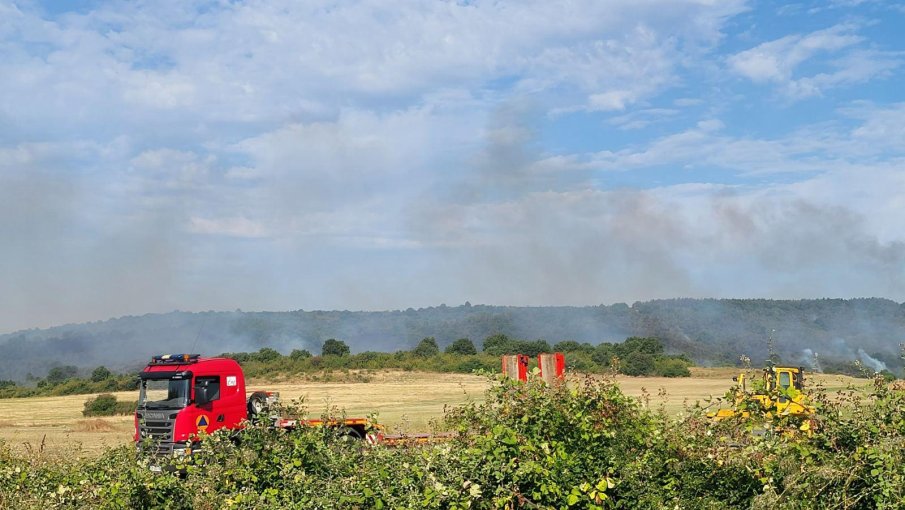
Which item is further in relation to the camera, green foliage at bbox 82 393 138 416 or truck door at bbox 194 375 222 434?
green foliage at bbox 82 393 138 416

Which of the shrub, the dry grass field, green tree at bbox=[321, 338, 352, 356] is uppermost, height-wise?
green tree at bbox=[321, 338, 352, 356]

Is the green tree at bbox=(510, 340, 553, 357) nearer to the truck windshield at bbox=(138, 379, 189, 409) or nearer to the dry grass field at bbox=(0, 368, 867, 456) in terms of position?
the dry grass field at bbox=(0, 368, 867, 456)

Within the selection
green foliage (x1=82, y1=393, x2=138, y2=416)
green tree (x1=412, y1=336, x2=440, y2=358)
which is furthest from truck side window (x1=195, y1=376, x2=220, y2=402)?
green tree (x1=412, y1=336, x2=440, y2=358)

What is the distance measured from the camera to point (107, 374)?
7575cm

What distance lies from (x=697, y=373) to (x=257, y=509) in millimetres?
64845

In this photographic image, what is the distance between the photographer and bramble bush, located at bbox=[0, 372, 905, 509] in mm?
8234

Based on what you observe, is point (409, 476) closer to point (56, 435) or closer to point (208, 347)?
point (56, 435)

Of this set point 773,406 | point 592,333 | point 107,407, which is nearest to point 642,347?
point 107,407

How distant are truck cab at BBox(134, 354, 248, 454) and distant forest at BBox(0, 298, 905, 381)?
84139 mm

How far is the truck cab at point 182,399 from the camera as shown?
1703cm

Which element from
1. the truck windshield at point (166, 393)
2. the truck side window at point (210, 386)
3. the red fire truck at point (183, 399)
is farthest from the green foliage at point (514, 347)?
the truck windshield at point (166, 393)

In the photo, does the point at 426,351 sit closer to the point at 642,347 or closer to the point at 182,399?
the point at 642,347

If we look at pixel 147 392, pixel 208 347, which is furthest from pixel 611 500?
pixel 208 347

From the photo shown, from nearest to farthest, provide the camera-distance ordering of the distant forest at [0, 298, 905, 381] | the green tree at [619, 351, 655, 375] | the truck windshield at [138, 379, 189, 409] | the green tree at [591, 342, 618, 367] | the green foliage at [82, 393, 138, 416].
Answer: the truck windshield at [138, 379, 189, 409]
the green foliage at [82, 393, 138, 416]
the green tree at [619, 351, 655, 375]
the green tree at [591, 342, 618, 367]
the distant forest at [0, 298, 905, 381]
